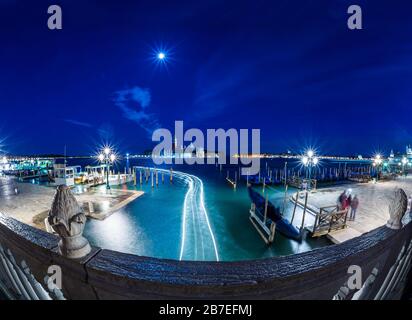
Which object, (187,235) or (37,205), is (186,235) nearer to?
(187,235)

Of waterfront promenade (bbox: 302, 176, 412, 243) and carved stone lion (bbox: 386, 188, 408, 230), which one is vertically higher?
carved stone lion (bbox: 386, 188, 408, 230)

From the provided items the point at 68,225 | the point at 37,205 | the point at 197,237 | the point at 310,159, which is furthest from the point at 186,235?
the point at 310,159

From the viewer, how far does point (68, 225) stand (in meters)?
A: 1.22

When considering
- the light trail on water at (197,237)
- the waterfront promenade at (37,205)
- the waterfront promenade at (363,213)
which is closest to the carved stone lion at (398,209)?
the waterfront promenade at (363,213)

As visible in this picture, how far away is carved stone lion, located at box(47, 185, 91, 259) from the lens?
121cm

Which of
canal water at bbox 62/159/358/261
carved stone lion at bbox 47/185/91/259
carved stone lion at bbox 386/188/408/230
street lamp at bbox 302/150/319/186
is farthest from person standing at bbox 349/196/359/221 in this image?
carved stone lion at bbox 47/185/91/259

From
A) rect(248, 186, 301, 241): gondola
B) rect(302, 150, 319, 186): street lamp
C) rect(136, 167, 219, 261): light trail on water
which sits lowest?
rect(136, 167, 219, 261): light trail on water

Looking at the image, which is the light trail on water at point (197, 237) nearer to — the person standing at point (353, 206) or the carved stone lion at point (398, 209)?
the person standing at point (353, 206)

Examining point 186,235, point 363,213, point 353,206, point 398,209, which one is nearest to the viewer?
point 398,209

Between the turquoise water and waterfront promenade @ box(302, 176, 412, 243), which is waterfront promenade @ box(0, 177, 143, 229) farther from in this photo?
waterfront promenade @ box(302, 176, 412, 243)

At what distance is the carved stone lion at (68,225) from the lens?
121cm

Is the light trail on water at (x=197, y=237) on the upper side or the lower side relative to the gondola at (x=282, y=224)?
lower

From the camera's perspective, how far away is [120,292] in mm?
1114
